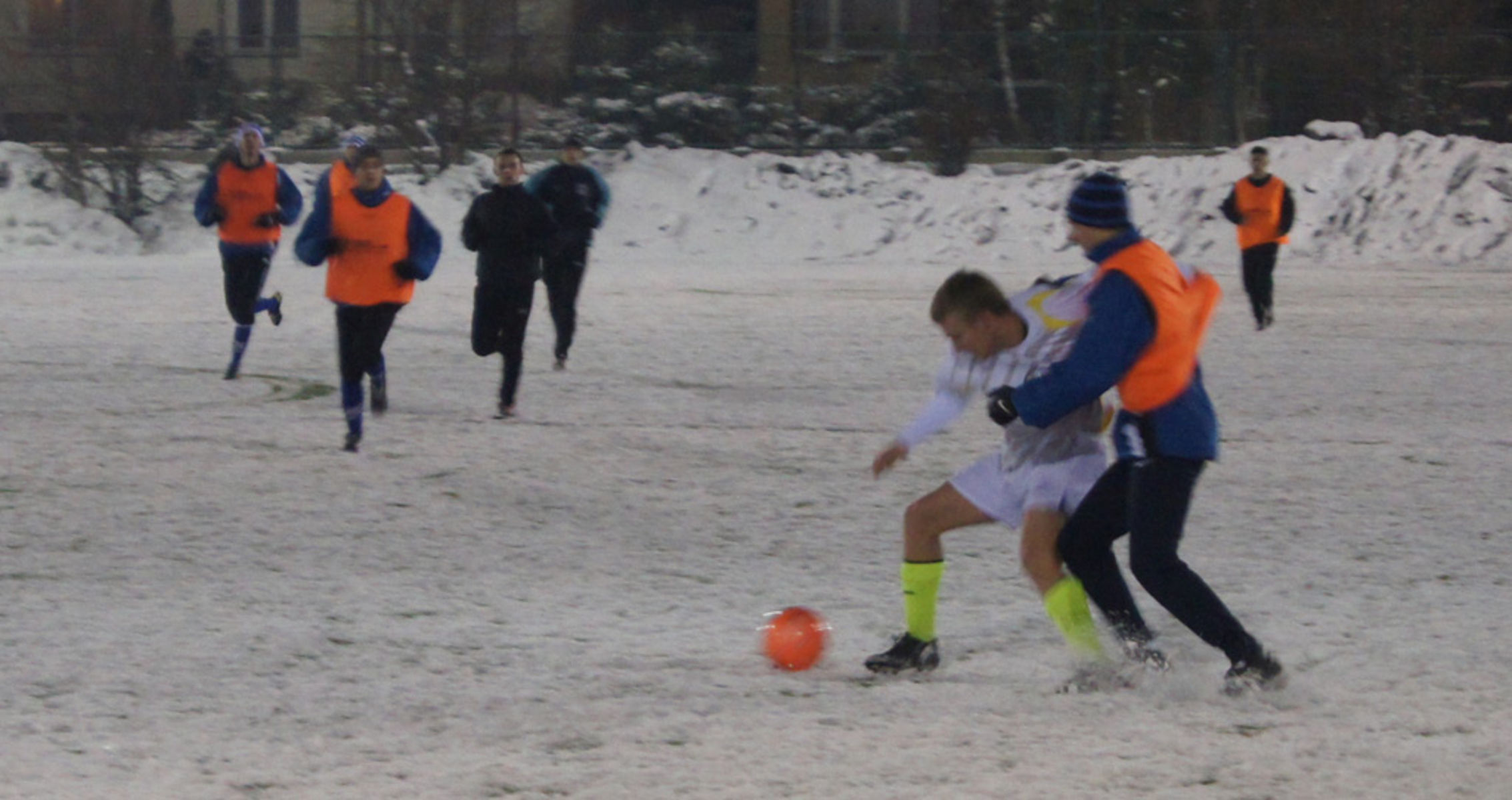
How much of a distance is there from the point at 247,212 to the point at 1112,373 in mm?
8366

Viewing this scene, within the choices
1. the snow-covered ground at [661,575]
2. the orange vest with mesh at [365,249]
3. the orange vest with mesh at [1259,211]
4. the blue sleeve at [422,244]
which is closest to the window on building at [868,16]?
the orange vest with mesh at [1259,211]

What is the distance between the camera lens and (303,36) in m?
32.5

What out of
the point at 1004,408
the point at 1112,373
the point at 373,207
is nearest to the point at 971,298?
the point at 1004,408

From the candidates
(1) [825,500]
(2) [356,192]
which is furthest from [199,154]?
(1) [825,500]

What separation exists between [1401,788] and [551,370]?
9.27 m

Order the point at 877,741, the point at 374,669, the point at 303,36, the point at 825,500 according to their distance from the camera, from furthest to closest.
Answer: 1. the point at 303,36
2. the point at 825,500
3. the point at 374,669
4. the point at 877,741

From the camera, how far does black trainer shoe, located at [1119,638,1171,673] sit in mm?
5211

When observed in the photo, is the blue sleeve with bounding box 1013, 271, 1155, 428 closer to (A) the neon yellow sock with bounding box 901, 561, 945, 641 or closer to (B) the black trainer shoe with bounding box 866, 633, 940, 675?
(A) the neon yellow sock with bounding box 901, 561, 945, 641

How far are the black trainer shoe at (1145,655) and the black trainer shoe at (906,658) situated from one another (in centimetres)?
54

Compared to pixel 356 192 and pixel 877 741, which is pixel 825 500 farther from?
pixel 877 741

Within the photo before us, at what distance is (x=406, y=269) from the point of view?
30.4 feet

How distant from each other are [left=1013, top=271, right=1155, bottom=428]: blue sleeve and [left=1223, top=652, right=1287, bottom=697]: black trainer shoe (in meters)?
0.88

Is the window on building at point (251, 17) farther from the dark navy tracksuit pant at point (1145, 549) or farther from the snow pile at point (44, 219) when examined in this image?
the dark navy tracksuit pant at point (1145, 549)

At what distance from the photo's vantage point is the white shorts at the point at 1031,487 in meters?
5.04
